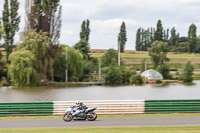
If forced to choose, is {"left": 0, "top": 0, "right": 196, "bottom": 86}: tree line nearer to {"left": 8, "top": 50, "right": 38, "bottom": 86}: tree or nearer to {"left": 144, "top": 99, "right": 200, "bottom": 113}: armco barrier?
{"left": 8, "top": 50, "right": 38, "bottom": 86}: tree

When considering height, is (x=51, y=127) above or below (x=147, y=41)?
below

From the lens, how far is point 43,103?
896 inches

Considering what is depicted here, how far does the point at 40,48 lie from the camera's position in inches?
3027

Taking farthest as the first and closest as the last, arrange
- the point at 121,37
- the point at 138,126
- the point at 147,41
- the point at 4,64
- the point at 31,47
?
the point at 147,41
the point at 121,37
the point at 4,64
the point at 31,47
the point at 138,126

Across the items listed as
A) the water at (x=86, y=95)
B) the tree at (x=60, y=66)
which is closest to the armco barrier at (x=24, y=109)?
the water at (x=86, y=95)

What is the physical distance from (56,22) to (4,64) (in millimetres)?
15477

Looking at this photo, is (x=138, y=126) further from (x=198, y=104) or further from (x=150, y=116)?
(x=198, y=104)

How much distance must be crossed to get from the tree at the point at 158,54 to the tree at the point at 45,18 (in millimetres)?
33917

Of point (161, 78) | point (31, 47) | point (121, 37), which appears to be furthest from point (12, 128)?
point (121, 37)

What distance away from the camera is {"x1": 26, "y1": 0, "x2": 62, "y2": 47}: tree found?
82750 millimetres

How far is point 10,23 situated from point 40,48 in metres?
10.9

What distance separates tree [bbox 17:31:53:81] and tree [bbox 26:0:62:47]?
3.10m

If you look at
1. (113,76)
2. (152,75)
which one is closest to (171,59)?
(152,75)

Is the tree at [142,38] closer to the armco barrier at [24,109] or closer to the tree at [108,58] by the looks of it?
the tree at [108,58]
